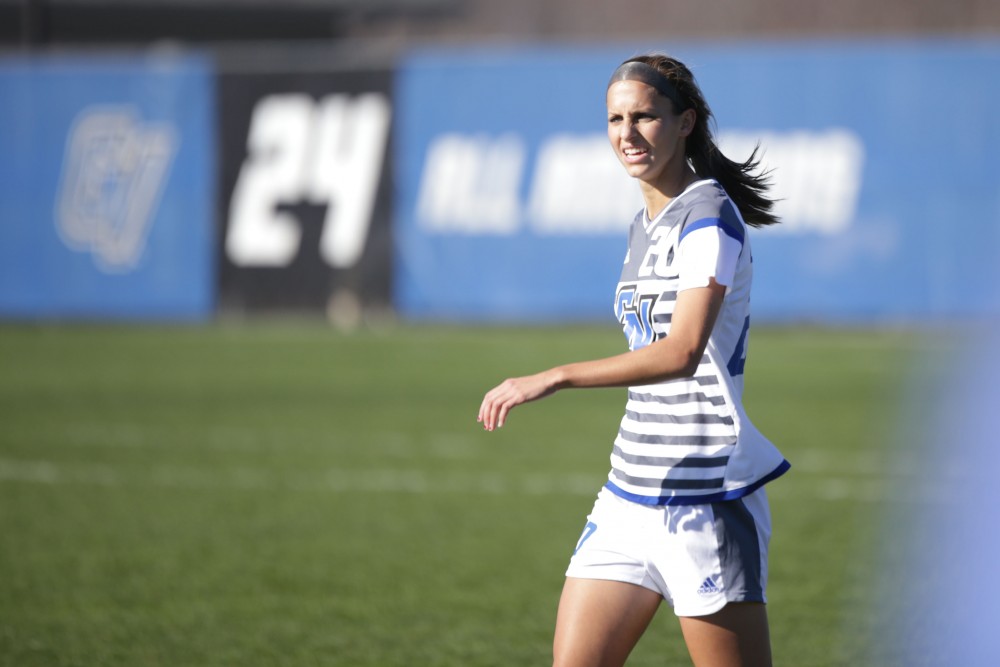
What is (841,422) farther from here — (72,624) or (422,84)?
(422,84)

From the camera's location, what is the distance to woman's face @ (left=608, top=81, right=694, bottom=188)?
13.1 ft

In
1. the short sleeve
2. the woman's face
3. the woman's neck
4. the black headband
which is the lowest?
the short sleeve

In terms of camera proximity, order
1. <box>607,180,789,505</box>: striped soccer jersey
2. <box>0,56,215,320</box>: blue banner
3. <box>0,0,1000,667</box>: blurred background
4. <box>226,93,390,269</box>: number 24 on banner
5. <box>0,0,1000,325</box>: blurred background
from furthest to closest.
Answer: <box>0,56,215,320</box>: blue banner → <box>226,93,390,269</box>: number 24 on banner → <box>0,0,1000,325</box>: blurred background → <box>0,0,1000,667</box>: blurred background → <box>607,180,789,505</box>: striped soccer jersey

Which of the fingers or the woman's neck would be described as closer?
the fingers

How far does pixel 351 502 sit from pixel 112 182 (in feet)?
45.0

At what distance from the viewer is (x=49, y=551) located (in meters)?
8.62

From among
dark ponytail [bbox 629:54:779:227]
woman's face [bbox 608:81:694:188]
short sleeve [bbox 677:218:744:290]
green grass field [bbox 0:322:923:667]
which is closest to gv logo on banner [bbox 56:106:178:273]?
green grass field [bbox 0:322:923:667]

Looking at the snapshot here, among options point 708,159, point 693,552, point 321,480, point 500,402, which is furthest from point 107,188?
point 500,402

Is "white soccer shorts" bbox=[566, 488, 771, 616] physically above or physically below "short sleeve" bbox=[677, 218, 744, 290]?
below

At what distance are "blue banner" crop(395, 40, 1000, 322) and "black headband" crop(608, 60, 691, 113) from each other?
14.2 meters

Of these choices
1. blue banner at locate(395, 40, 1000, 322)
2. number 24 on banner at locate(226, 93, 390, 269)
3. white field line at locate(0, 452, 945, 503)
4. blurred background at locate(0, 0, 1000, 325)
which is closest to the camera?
white field line at locate(0, 452, 945, 503)

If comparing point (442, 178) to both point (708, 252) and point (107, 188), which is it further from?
point (708, 252)

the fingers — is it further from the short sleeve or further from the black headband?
the black headband

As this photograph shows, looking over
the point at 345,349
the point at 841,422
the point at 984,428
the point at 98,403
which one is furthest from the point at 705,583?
the point at 345,349
